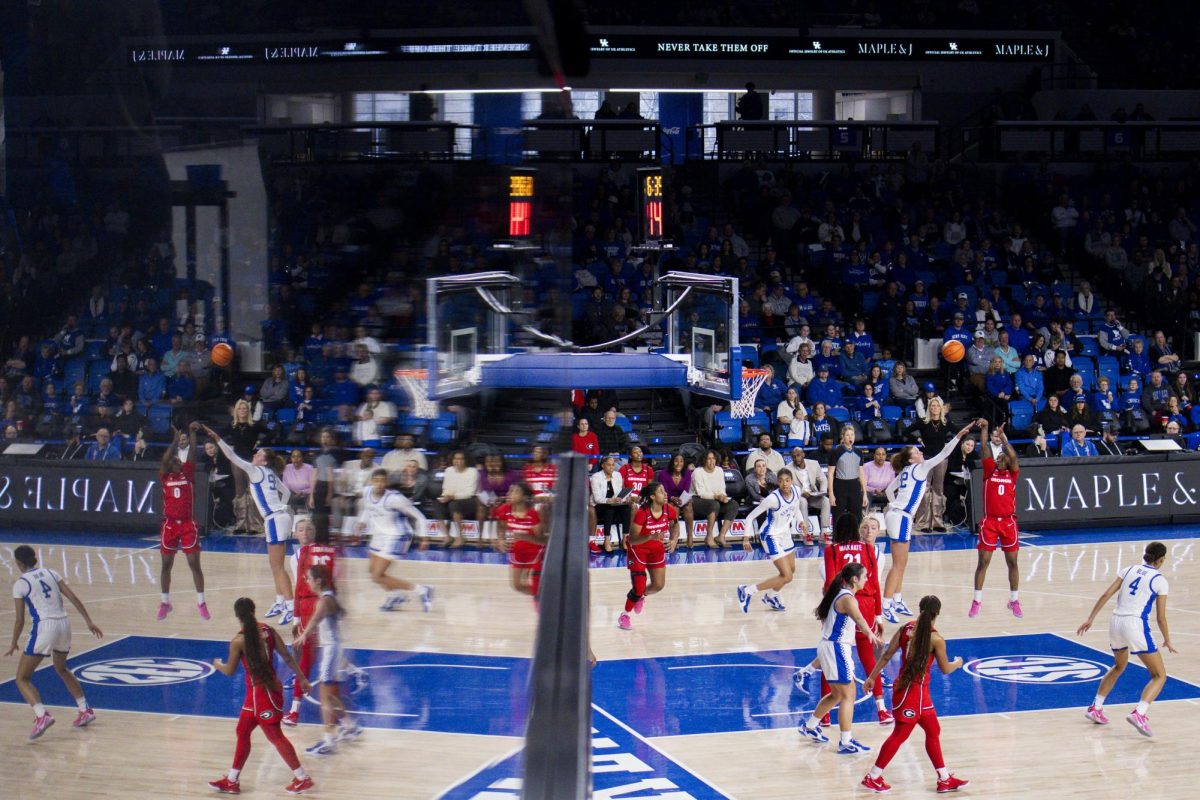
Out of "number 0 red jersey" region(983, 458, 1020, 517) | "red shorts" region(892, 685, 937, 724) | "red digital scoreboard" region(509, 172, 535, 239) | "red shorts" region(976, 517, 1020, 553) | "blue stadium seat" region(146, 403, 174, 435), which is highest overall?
"red digital scoreboard" region(509, 172, 535, 239)

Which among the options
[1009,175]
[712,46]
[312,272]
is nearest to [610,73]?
[712,46]

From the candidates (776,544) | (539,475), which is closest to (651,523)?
(776,544)

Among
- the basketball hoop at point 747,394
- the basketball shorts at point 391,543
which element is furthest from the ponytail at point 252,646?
the basketball hoop at point 747,394

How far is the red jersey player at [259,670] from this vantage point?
0.72 m

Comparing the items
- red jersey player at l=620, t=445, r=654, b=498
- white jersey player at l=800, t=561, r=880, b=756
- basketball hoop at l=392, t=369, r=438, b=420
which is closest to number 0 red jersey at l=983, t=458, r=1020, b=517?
red jersey player at l=620, t=445, r=654, b=498

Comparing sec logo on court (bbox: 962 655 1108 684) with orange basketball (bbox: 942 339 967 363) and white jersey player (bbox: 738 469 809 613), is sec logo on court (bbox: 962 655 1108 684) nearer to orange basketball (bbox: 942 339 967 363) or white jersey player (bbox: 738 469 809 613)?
white jersey player (bbox: 738 469 809 613)

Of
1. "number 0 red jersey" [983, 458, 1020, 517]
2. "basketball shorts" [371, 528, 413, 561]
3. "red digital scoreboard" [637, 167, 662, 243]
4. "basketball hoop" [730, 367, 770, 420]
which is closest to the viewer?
"basketball shorts" [371, 528, 413, 561]

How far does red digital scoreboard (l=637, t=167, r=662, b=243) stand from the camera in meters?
14.9

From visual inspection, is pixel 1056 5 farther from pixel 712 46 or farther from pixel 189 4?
pixel 189 4

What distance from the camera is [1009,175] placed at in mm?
21922

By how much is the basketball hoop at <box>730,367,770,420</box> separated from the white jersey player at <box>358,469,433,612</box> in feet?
49.1

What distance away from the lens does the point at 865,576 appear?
357 inches

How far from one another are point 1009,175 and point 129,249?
22806 mm

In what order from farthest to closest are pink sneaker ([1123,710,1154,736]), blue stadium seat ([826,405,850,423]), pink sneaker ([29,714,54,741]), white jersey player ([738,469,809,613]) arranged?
blue stadium seat ([826,405,850,423]) → white jersey player ([738,469,809,613]) → pink sneaker ([1123,710,1154,736]) → pink sneaker ([29,714,54,741])
